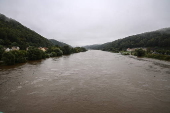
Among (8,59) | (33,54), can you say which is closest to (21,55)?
(33,54)

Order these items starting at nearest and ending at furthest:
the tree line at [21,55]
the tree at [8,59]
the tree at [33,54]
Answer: the tree at [8,59], the tree line at [21,55], the tree at [33,54]

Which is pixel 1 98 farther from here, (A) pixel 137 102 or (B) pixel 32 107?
(A) pixel 137 102

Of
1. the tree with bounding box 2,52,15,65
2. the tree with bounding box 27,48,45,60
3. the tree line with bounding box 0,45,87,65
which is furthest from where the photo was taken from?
the tree with bounding box 27,48,45,60

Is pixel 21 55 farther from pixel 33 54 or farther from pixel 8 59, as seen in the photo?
pixel 8 59

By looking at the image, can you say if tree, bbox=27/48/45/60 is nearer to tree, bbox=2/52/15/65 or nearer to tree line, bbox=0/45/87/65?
tree line, bbox=0/45/87/65

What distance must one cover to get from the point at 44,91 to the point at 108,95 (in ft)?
23.1

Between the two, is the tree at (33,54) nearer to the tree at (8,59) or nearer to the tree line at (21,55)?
the tree line at (21,55)

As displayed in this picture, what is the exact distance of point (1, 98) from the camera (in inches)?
384

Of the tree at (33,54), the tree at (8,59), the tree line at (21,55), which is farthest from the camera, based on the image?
the tree at (33,54)

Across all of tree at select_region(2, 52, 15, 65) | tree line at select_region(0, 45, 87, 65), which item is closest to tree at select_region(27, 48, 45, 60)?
tree line at select_region(0, 45, 87, 65)

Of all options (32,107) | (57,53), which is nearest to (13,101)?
(32,107)

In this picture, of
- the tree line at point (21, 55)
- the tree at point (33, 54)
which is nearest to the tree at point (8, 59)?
the tree line at point (21, 55)

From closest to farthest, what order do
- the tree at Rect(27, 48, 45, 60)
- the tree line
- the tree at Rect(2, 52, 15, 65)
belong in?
the tree at Rect(2, 52, 15, 65) → the tree line → the tree at Rect(27, 48, 45, 60)

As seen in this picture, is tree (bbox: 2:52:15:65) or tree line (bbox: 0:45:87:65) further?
tree line (bbox: 0:45:87:65)
